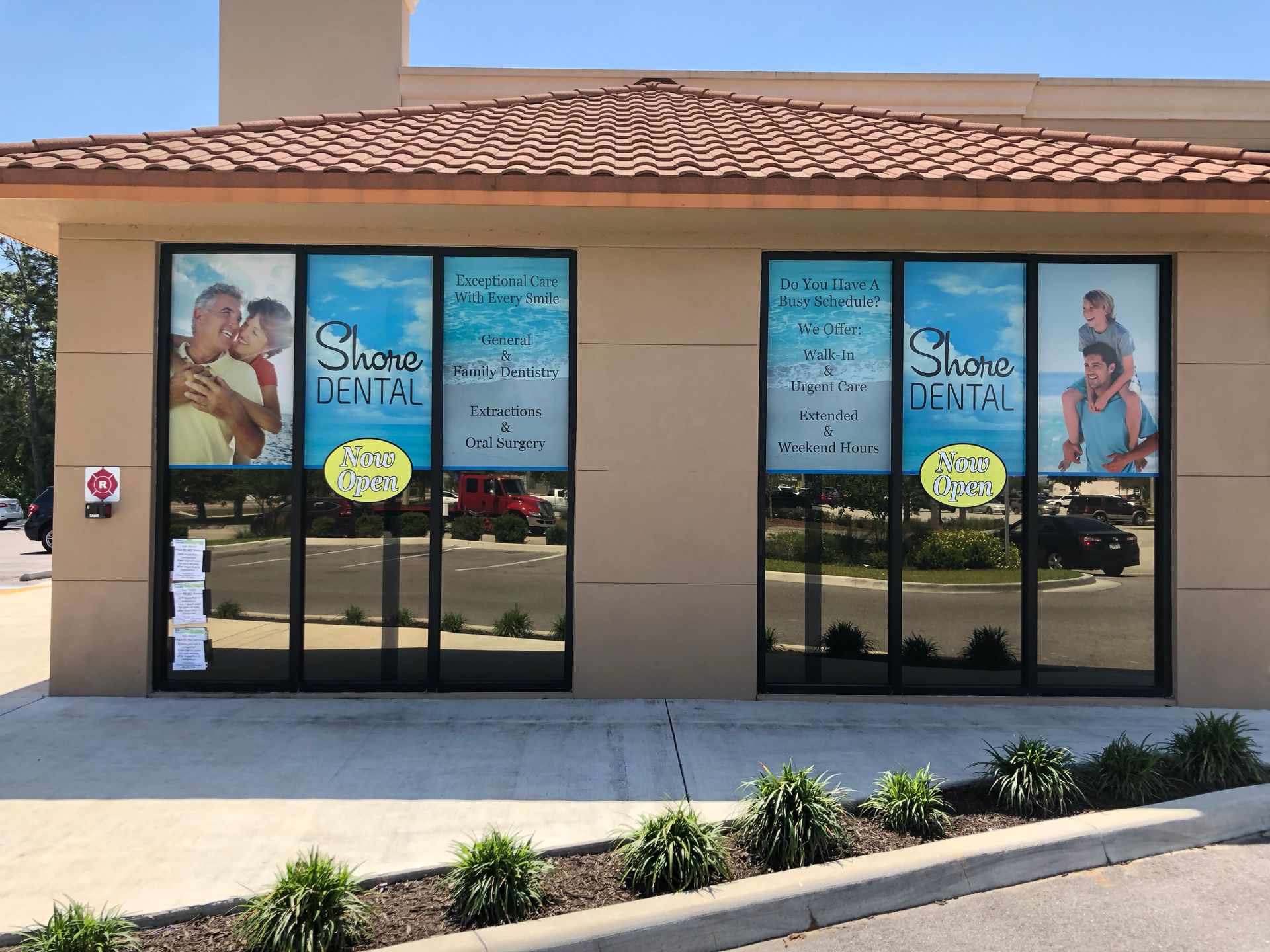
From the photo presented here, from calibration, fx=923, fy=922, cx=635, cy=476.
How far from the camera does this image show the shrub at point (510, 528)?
7.80 metres

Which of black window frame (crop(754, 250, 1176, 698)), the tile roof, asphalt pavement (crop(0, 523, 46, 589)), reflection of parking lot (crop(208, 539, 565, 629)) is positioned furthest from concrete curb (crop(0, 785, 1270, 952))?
asphalt pavement (crop(0, 523, 46, 589))

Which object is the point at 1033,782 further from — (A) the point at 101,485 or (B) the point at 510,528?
(A) the point at 101,485

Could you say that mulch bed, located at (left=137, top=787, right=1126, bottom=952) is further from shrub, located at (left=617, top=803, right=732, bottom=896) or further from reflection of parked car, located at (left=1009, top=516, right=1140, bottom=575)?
reflection of parked car, located at (left=1009, top=516, right=1140, bottom=575)

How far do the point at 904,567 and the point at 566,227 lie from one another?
13.4 feet

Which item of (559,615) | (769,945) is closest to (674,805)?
(769,945)

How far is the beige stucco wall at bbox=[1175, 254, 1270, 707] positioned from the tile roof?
1.09 metres

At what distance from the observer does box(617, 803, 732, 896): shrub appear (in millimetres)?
4359

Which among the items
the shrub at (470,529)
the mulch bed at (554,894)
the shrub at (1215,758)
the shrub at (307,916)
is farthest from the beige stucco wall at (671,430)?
the shrub at (307,916)

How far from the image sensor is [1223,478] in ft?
25.5

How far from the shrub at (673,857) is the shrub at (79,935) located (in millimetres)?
2165

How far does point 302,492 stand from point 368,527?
633 millimetres

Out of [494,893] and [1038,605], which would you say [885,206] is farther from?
[494,893]

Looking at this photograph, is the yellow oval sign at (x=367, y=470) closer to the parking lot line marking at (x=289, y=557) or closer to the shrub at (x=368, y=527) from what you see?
the shrub at (x=368, y=527)

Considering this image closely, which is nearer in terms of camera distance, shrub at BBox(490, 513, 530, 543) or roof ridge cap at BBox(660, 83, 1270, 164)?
shrub at BBox(490, 513, 530, 543)
